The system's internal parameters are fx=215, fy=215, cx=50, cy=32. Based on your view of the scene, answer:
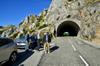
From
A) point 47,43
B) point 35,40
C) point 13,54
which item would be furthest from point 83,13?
point 13,54

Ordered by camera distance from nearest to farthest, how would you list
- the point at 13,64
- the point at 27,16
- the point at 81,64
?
1. the point at 81,64
2. the point at 13,64
3. the point at 27,16

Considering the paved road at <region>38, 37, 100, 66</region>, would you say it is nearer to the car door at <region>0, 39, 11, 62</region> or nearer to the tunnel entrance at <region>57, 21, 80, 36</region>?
the car door at <region>0, 39, 11, 62</region>

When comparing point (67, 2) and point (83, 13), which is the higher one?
point (67, 2)

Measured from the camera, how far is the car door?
1272 cm

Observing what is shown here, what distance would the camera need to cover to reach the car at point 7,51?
12.8 m

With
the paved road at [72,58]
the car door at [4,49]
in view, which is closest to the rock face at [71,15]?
the paved road at [72,58]

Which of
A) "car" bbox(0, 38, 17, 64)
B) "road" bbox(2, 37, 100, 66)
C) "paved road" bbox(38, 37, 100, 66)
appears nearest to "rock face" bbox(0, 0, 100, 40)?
"paved road" bbox(38, 37, 100, 66)

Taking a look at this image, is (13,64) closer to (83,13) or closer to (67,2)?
(83,13)

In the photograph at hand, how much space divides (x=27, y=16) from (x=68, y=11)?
3153 centimetres

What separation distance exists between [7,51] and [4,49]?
50cm

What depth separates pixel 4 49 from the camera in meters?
13.1

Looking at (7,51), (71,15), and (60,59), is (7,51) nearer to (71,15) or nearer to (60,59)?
(60,59)

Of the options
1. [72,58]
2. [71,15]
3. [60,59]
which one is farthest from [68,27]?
[60,59]

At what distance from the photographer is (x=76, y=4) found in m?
64.9
